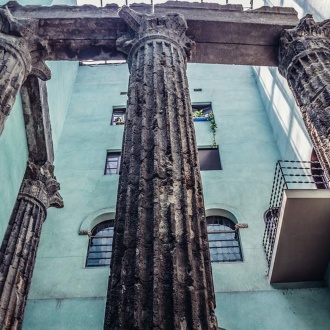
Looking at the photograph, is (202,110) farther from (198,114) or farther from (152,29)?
(152,29)

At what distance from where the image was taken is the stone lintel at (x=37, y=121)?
9.60 meters

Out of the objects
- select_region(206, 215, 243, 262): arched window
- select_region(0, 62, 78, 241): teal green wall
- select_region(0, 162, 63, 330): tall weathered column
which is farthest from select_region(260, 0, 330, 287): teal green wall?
select_region(0, 62, 78, 241): teal green wall

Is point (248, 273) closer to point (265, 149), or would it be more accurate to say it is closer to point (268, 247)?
point (268, 247)

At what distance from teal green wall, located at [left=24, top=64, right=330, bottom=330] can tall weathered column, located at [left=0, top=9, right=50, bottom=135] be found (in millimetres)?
4634

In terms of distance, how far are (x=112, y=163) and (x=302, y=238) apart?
23.2 feet

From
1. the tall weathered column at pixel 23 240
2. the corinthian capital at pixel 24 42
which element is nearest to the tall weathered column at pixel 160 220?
the corinthian capital at pixel 24 42

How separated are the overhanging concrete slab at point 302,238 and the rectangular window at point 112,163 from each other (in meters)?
6.17

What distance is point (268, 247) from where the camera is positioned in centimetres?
1009

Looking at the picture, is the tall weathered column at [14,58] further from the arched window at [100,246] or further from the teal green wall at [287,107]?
the teal green wall at [287,107]

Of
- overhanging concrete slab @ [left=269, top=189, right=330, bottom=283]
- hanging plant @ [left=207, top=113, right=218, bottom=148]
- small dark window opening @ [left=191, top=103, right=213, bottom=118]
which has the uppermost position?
small dark window opening @ [left=191, top=103, right=213, bottom=118]

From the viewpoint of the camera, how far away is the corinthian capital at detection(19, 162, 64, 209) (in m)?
9.67

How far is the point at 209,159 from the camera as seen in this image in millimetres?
13602

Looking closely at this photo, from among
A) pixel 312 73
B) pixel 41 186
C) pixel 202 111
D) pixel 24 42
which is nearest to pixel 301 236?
pixel 312 73

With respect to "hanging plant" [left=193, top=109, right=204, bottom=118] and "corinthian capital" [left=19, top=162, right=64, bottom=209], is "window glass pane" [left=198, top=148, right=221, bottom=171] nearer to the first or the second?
"hanging plant" [left=193, top=109, right=204, bottom=118]
